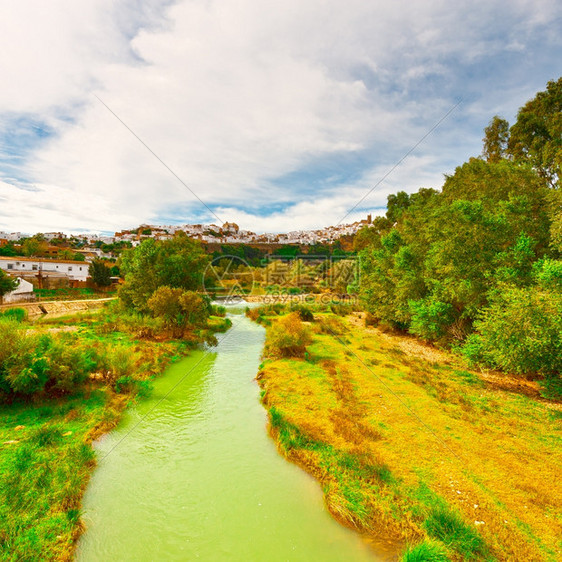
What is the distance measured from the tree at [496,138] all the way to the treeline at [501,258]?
3.4 inches

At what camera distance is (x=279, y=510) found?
23.1 ft

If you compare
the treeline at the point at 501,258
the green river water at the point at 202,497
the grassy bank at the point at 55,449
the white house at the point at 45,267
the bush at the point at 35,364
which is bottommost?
the green river water at the point at 202,497

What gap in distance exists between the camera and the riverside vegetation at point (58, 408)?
605 cm

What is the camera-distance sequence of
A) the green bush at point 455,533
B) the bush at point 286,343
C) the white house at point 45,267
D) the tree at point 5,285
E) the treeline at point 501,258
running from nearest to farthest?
the green bush at point 455,533, the treeline at point 501,258, the bush at point 286,343, the tree at point 5,285, the white house at point 45,267

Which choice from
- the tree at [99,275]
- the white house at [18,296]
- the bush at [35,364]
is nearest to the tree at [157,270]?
the bush at [35,364]

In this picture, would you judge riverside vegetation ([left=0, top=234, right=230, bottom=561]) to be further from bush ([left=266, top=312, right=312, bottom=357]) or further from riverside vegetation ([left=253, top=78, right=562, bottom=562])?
riverside vegetation ([left=253, top=78, right=562, bottom=562])

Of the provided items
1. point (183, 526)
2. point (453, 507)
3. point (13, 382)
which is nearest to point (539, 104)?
point (453, 507)

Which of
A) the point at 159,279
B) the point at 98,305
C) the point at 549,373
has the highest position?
the point at 159,279

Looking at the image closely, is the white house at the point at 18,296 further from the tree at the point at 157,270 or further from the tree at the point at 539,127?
the tree at the point at 539,127

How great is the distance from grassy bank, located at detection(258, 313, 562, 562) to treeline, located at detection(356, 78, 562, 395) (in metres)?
2.19

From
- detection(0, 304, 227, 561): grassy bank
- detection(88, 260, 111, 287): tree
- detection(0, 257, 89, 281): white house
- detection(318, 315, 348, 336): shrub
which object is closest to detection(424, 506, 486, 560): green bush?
detection(0, 304, 227, 561): grassy bank

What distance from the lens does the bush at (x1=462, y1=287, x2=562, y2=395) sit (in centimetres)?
1059

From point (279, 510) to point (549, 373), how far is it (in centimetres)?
1376

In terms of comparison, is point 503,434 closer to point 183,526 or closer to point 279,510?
point 279,510
